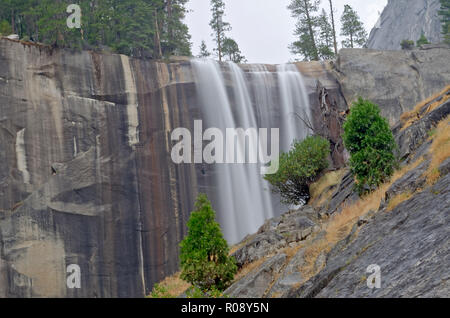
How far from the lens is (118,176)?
36031 millimetres

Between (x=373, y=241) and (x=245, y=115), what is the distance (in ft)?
94.6

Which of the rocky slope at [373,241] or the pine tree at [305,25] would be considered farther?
the pine tree at [305,25]

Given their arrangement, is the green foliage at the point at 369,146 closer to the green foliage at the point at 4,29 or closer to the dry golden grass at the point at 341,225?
the dry golden grass at the point at 341,225

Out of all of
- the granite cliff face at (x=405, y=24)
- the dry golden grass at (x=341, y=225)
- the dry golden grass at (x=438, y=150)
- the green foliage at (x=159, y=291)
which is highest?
the granite cliff face at (x=405, y=24)

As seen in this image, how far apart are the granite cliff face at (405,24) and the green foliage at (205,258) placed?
5927 centimetres

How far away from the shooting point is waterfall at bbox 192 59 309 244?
38594mm

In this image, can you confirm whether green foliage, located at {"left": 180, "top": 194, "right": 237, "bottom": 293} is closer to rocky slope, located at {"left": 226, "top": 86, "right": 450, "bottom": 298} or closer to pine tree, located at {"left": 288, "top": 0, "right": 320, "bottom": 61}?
rocky slope, located at {"left": 226, "top": 86, "right": 450, "bottom": 298}

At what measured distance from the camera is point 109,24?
153ft

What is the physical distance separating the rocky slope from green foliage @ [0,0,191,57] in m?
24.0

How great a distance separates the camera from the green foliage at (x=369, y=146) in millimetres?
21203

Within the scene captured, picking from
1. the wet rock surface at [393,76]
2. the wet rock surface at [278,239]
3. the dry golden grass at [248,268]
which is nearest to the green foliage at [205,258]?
the dry golden grass at [248,268]

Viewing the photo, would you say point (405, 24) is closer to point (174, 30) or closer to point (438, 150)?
point (174, 30)
